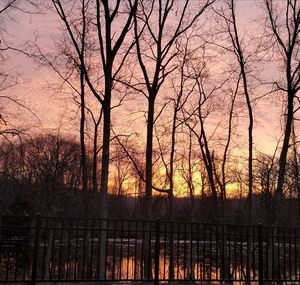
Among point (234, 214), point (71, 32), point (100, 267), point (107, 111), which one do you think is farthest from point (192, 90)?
point (234, 214)

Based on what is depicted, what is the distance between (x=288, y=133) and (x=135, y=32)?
316 inches

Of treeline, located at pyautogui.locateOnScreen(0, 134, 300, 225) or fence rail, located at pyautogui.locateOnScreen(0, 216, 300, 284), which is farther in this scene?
treeline, located at pyautogui.locateOnScreen(0, 134, 300, 225)

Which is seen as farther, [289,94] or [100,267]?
[289,94]

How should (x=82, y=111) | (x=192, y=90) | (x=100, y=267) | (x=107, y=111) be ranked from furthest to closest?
(x=192, y=90) → (x=82, y=111) → (x=107, y=111) → (x=100, y=267)

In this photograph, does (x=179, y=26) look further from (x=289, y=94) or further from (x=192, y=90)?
(x=192, y=90)

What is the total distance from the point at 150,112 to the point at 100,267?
747cm

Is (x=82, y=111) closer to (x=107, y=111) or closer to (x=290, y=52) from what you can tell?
(x=107, y=111)

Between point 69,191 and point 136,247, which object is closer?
point 136,247

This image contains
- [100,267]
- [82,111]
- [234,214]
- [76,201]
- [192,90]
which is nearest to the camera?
[100,267]

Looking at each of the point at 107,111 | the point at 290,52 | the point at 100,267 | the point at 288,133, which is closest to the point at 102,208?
the point at 100,267

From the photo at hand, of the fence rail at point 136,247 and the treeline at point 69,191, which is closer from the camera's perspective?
the fence rail at point 136,247

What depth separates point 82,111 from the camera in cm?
2402

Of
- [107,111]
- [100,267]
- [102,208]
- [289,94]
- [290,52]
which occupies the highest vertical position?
[290,52]

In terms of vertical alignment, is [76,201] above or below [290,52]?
below
